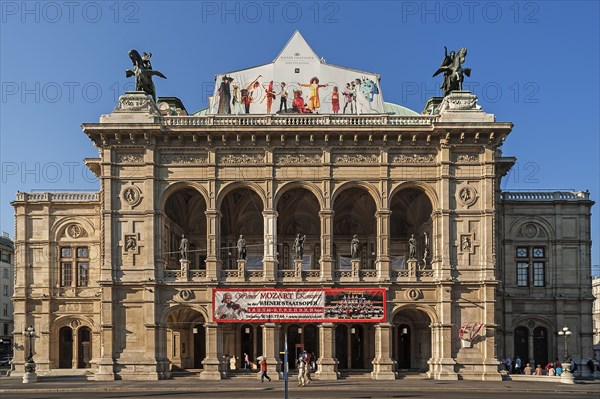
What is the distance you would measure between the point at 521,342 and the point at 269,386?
2183 centimetres

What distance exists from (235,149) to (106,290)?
11635mm

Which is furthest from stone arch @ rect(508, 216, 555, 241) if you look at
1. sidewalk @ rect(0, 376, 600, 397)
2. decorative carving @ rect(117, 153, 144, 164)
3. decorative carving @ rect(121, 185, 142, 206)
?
decorative carving @ rect(117, 153, 144, 164)

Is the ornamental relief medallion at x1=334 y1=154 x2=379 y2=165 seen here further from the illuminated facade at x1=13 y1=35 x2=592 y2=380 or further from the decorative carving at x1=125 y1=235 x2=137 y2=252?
the decorative carving at x1=125 y1=235 x2=137 y2=252

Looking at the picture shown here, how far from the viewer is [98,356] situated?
5066 centimetres

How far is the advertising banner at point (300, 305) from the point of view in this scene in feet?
148

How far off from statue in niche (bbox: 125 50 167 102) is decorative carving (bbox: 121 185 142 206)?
21.7 feet

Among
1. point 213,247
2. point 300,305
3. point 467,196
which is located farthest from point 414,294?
point 213,247

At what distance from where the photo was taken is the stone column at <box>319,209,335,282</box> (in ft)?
150

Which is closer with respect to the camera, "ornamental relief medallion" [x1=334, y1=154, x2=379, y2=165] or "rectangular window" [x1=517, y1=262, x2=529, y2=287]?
"ornamental relief medallion" [x1=334, y1=154, x2=379, y2=165]

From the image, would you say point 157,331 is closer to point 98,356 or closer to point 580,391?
point 98,356

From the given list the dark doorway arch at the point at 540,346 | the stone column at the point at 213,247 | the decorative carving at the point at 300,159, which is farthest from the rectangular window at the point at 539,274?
the stone column at the point at 213,247

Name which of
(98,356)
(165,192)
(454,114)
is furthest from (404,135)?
(98,356)

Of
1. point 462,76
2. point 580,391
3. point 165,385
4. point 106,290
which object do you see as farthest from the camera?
point 462,76

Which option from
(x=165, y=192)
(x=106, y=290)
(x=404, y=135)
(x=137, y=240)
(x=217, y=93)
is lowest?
(x=106, y=290)
